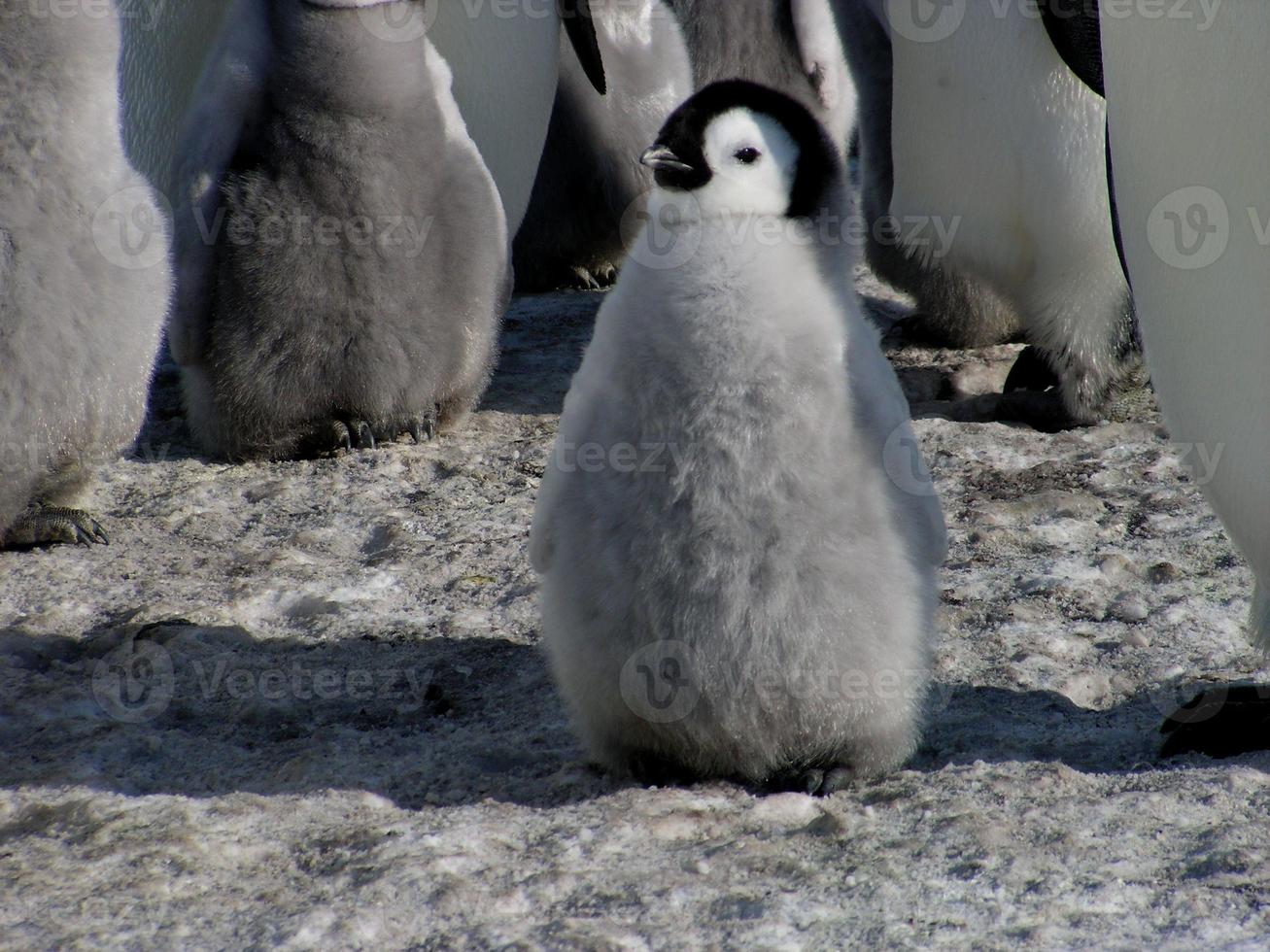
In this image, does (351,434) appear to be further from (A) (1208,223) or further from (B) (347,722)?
(A) (1208,223)

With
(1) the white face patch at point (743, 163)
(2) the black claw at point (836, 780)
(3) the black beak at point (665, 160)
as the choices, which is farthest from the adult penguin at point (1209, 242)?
(3) the black beak at point (665, 160)

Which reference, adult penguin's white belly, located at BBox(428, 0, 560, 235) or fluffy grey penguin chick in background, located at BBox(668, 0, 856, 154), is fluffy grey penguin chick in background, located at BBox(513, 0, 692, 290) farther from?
adult penguin's white belly, located at BBox(428, 0, 560, 235)

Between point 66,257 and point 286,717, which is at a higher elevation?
point 66,257

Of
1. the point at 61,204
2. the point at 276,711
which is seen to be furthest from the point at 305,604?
the point at 61,204

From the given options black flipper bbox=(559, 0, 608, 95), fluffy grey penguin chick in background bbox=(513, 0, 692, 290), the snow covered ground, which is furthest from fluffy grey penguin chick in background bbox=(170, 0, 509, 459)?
fluffy grey penguin chick in background bbox=(513, 0, 692, 290)

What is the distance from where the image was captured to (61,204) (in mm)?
2430

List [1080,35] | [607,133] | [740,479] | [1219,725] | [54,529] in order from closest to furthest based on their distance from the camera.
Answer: [740,479]
[1219,725]
[54,529]
[1080,35]
[607,133]

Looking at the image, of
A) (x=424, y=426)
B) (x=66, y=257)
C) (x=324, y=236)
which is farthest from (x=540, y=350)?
(x=66, y=257)

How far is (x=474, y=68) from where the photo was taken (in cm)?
381

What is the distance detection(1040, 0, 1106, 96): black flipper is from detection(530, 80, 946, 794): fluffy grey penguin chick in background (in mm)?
1551

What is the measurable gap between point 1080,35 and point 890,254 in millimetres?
779

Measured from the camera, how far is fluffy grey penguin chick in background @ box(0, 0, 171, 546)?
7.89 feet

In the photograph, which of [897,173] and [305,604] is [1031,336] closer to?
[897,173]

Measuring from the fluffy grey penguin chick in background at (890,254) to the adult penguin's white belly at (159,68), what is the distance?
147cm
